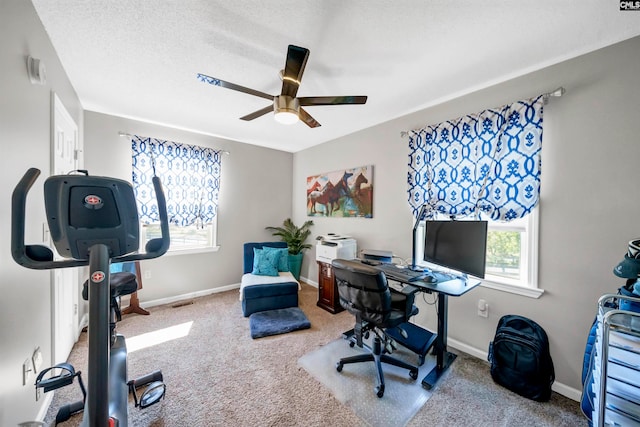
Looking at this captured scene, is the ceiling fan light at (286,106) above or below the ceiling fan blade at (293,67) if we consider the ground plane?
below

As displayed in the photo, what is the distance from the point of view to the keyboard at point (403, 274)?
6.56ft

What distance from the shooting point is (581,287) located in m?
1.65

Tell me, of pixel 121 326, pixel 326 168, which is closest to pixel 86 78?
pixel 121 326

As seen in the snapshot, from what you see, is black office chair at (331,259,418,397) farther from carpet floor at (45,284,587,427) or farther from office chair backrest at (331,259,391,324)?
carpet floor at (45,284,587,427)

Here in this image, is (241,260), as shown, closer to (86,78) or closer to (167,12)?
(86,78)

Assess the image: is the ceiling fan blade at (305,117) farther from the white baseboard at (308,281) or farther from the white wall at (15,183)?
the white baseboard at (308,281)

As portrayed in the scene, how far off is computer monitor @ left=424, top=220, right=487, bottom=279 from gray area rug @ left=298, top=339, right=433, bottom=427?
92cm

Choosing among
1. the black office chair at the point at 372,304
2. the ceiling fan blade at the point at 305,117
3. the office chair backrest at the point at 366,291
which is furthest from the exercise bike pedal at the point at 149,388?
the ceiling fan blade at the point at 305,117

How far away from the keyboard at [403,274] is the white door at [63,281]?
2.47m

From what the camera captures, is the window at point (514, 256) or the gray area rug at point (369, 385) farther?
the window at point (514, 256)

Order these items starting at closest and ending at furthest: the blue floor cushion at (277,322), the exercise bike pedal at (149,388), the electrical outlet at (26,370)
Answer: the electrical outlet at (26,370) → the exercise bike pedal at (149,388) → the blue floor cushion at (277,322)

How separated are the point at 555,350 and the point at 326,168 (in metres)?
3.16

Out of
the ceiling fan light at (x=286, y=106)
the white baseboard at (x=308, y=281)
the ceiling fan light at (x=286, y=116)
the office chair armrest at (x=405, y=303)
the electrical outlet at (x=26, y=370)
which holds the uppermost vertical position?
the ceiling fan light at (x=286, y=106)

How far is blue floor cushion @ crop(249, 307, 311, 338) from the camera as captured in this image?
2471 mm
